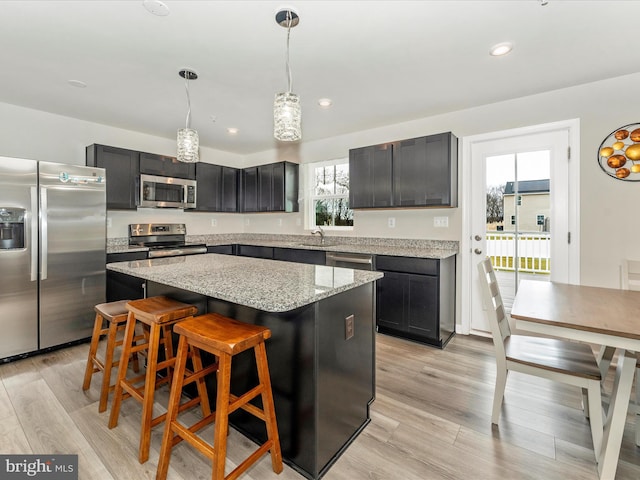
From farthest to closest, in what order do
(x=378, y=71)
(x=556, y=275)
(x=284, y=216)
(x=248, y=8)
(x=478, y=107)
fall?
(x=284, y=216) → (x=478, y=107) → (x=556, y=275) → (x=378, y=71) → (x=248, y=8)

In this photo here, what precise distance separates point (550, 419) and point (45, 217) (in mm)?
4295

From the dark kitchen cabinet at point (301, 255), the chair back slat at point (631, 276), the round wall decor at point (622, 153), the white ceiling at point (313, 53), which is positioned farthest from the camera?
the dark kitchen cabinet at point (301, 255)

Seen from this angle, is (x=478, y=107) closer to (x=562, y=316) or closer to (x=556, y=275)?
(x=556, y=275)

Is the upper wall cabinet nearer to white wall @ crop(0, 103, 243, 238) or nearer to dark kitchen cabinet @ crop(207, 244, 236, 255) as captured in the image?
dark kitchen cabinet @ crop(207, 244, 236, 255)

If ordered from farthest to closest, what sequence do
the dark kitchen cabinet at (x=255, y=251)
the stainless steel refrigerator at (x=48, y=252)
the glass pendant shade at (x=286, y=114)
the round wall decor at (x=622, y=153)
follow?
the dark kitchen cabinet at (x=255, y=251), the stainless steel refrigerator at (x=48, y=252), the round wall decor at (x=622, y=153), the glass pendant shade at (x=286, y=114)

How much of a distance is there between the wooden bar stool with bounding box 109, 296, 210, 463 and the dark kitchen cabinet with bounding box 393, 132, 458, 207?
252cm

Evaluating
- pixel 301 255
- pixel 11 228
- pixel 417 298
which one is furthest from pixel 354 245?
pixel 11 228

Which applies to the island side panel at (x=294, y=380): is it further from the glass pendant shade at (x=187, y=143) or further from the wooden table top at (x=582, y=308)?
the glass pendant shade at (x=187, y=143)

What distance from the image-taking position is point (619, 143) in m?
2.63

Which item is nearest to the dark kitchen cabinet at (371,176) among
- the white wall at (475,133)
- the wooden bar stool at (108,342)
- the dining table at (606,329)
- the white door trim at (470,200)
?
the white wall at (475,133)

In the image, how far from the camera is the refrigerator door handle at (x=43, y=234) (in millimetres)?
2818

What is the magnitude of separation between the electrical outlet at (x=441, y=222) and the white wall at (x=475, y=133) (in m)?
0.05

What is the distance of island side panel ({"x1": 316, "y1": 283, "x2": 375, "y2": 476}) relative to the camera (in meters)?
1.51

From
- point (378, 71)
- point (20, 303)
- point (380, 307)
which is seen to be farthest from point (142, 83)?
point (380, 307)
